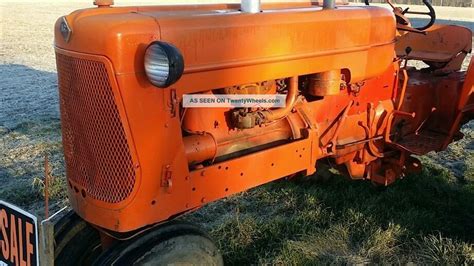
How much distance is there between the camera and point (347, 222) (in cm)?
366

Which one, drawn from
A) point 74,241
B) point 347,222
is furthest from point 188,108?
point 347,222

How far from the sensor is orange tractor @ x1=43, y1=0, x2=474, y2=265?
2121mm

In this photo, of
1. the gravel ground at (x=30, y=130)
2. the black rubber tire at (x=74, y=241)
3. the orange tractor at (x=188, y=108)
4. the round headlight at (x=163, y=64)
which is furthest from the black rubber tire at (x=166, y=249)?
the gravel ground at (x=30, y=130)

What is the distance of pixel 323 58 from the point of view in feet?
9.25

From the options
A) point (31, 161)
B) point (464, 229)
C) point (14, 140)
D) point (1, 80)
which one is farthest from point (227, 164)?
point (1, 80)

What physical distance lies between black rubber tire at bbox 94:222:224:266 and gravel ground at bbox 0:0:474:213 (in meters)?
1.93

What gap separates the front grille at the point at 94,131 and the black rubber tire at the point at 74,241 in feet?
1.36

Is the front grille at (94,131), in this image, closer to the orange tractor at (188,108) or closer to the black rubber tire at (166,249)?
the orange tractor at (188,108)

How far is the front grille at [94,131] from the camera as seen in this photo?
213cm

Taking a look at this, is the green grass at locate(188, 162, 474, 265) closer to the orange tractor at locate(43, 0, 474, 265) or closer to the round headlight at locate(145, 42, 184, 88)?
the orange tractor at locate(43, 0, 474, 265)

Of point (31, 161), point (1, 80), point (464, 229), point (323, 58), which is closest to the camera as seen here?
point (323, 58)

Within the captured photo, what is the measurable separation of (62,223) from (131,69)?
1.05 m

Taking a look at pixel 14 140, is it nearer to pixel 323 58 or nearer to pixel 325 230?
pixel 325 230

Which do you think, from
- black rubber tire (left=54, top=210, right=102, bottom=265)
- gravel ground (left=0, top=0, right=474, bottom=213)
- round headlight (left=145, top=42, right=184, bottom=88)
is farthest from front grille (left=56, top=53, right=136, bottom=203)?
gravel ground (left=0, top=0, right=474, bottom=213)
